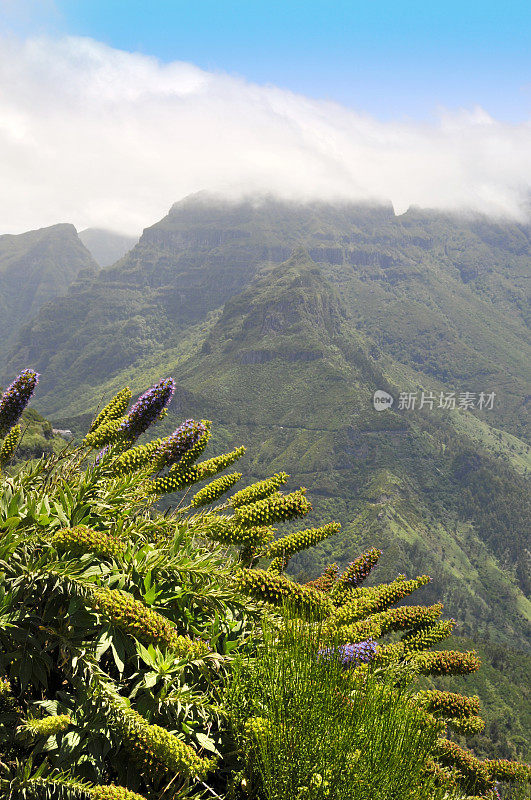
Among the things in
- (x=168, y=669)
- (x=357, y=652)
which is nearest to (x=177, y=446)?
(x=168, y=669)

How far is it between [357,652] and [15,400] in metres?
2.92

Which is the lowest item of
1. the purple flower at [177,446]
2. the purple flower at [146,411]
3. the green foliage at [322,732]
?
the green foliage at [322,732]

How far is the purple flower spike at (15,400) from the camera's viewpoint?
3.84 metres

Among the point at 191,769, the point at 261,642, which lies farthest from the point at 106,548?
the point at 261,642

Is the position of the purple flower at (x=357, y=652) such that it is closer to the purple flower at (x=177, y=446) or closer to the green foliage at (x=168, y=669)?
the green foliage at (x=168, y=669)

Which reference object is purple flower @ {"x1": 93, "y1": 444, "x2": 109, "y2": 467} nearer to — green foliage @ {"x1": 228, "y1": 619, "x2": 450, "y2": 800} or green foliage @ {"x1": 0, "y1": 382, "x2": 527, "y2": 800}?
green foliage @ {"x1": 0, "y1": 382, "x2": 527, "y2": 800}

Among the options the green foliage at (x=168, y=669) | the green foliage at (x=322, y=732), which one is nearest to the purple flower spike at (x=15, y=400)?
the green foliage at (x=168, y=669)

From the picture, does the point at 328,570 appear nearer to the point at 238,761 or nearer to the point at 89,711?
the point at 238,761

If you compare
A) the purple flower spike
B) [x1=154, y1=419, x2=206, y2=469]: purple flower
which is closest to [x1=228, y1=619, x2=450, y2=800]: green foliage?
[x1=154, y1=419, x2=206, y2=469]: purple flower

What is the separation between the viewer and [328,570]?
5.02m

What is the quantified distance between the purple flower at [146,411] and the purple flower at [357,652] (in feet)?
6.70

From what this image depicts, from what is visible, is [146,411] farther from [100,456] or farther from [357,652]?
[357,652]

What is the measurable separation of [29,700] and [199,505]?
155 cm

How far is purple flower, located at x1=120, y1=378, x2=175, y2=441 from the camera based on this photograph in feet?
13.1
